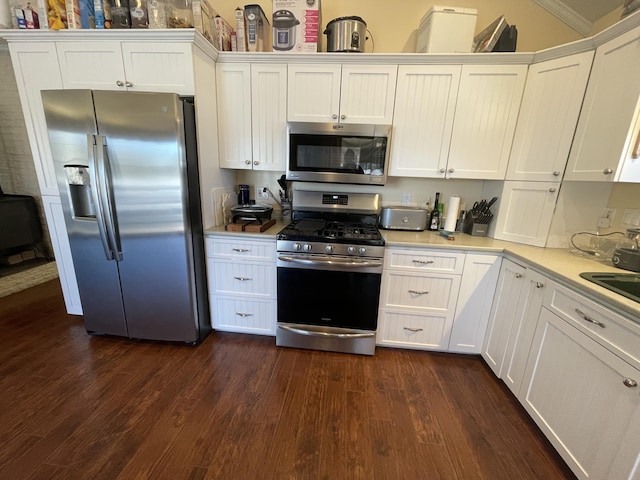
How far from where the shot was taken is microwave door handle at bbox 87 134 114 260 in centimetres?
180

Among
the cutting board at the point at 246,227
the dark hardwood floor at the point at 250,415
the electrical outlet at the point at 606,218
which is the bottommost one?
the dark hardwood floor at the point at 250,415

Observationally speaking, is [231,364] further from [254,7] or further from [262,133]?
[254,7]

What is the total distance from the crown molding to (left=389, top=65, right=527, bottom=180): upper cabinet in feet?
2.47

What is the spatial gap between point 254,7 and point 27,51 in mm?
1711

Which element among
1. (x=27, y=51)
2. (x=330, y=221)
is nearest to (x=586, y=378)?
(x=330, y=221)

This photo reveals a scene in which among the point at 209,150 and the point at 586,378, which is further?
the point at 209,150

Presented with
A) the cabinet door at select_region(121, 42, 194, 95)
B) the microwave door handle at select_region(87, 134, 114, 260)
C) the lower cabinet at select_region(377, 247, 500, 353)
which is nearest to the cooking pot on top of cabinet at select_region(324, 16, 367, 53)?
the cabinet door at select_region(121, 42, 194, 95)

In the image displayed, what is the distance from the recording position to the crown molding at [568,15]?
2.12m

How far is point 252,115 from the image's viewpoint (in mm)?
2256

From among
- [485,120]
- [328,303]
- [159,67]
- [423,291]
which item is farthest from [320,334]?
[159,67]

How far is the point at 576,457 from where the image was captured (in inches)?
48.6

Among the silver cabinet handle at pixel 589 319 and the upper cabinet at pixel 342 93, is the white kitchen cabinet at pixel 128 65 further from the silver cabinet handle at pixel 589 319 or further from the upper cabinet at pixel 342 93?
the silver cabinet handle at pixel 589 319

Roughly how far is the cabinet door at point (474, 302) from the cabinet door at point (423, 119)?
816 mm

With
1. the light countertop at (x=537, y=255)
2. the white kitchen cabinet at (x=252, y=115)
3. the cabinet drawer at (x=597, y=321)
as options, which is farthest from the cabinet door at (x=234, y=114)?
the cabinet drawer at (x=597, y=321)
